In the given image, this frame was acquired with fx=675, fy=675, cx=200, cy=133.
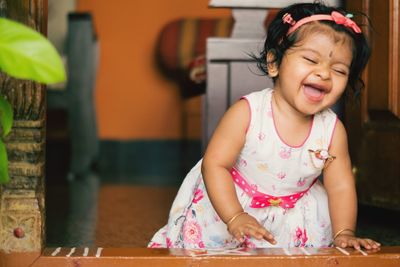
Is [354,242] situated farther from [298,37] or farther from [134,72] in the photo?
[134,72]

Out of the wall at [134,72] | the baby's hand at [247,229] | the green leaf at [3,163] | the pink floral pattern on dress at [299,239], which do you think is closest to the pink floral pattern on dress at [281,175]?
the pink floral pattern on dress at [299,239]

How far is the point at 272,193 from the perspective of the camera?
55.8 inches

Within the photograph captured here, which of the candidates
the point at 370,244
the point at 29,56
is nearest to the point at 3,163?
the point at 29,56

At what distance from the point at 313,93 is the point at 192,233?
15.7 inches

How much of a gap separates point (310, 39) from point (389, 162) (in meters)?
0.62

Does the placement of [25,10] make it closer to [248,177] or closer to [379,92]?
[248,177]

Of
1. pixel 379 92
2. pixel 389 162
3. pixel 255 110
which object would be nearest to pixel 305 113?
pixel 255 110

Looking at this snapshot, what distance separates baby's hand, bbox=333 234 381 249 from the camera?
1.11 metres

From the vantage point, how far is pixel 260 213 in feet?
4.64

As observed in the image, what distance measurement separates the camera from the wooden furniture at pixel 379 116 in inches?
63.4

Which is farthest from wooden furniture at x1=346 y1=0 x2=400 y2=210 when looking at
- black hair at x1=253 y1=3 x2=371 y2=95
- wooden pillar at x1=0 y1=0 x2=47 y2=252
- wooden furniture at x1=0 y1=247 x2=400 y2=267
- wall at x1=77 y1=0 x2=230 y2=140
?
wall at x1=77 y1=0 x2=230 y2=140

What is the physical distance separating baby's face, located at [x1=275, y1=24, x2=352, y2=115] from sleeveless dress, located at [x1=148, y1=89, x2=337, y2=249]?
10 cm

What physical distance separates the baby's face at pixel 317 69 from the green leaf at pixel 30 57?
69 cm

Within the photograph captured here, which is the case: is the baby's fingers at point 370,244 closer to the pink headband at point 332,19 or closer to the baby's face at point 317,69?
the baby's face at point 317,69
